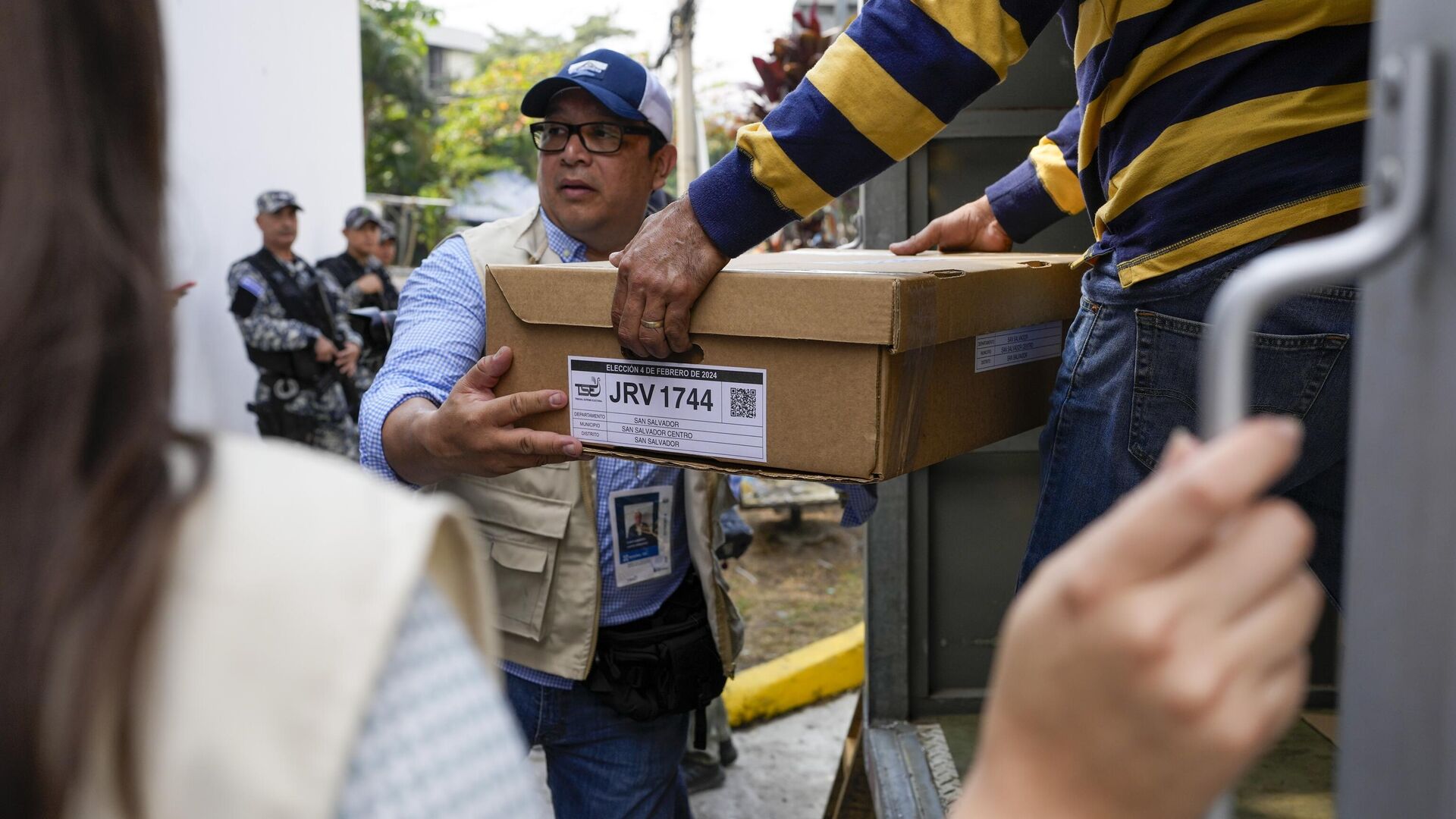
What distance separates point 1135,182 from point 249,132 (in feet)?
29.3

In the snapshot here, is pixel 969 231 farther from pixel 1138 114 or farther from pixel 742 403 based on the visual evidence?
pixel 742 403

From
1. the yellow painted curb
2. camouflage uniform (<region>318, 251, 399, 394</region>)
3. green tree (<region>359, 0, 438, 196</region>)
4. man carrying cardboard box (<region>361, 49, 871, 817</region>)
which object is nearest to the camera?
man carrying cardboard box (<region>361, 49, 871, 817</region>)

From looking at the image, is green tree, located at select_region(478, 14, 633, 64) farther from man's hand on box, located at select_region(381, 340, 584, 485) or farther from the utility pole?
man's hand on box, located at select_region(381, 340, 584, 485)

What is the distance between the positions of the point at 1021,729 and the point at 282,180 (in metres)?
9.87

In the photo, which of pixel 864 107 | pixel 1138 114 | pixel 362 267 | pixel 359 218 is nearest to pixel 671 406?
pixel 864 107

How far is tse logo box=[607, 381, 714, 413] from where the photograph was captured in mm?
1556

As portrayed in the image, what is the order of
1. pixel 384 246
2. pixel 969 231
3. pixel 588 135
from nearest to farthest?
pixel 969 231 < pixel 588 135 < pixel 384 246

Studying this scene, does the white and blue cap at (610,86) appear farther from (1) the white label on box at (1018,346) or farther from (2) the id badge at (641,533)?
(1) the white label on box at (1018,346)

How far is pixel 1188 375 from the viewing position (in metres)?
1.44

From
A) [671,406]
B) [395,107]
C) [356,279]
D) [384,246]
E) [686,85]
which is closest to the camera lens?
[671,406]

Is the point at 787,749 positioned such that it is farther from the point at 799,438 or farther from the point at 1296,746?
the point at 799,438

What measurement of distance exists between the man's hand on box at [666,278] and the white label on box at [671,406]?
0.16 feet

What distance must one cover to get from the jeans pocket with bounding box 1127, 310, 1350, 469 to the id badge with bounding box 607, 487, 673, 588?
1.08 metres

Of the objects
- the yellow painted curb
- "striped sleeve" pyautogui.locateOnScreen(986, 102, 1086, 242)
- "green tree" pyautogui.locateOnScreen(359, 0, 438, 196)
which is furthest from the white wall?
"green tree" pyautogui.locateOnScreen(359, 0, 438, 196)
